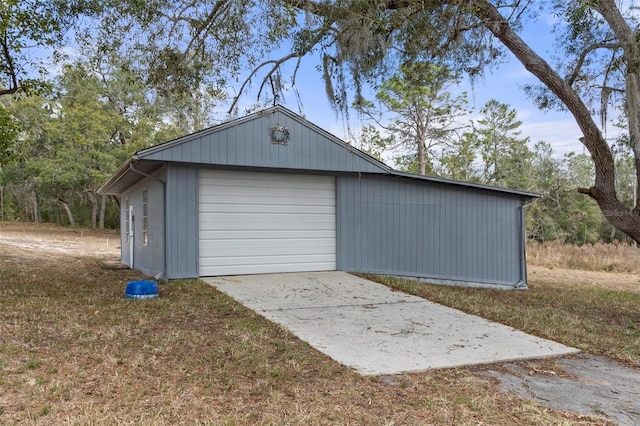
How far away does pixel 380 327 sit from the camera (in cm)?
550

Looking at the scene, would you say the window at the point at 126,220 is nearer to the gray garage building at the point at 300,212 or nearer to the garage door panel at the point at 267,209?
the gray garage building at the point at 300,212

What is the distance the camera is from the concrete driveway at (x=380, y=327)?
433 cm

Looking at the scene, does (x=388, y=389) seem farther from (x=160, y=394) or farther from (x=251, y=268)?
(x=251, y=268)

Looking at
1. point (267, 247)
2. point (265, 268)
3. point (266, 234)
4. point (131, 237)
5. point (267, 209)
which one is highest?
point (267, 209)

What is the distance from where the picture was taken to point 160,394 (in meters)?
3.17

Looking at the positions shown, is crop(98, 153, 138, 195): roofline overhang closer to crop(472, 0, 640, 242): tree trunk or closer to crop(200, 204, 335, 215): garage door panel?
crop(200, 204, 335, 215): garage door panel

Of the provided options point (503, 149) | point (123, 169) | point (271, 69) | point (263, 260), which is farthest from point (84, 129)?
point (503, 149)

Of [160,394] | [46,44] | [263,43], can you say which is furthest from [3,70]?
[160,394]

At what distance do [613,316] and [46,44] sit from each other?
10428 millimetres

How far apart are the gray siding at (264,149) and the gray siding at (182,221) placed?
1.37 feet

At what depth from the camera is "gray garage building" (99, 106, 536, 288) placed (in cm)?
855

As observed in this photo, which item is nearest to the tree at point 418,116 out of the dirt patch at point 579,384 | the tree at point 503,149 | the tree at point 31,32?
the tree at point 503,149

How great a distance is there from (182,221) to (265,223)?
5.51 ft

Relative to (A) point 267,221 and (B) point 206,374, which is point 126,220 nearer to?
(A) point 267,221
